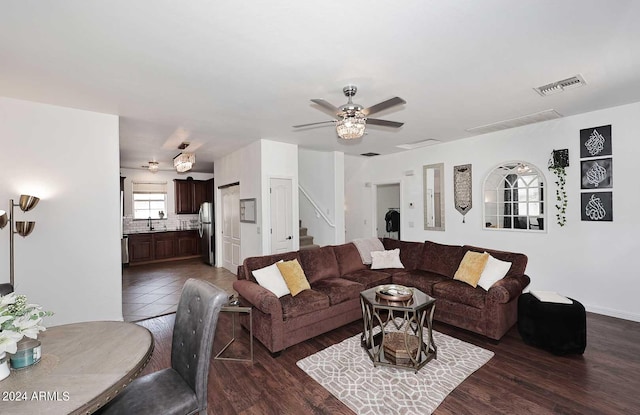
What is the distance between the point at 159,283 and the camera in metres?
5.79

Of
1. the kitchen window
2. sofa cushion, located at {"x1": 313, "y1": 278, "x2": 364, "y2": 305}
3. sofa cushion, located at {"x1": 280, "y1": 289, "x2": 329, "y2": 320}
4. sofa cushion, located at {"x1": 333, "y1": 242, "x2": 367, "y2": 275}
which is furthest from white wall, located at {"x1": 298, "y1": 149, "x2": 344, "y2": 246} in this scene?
the kitchen window

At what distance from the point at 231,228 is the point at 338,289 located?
13.3 feet

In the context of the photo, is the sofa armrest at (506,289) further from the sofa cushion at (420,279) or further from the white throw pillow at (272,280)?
the white throw pillow at (272,280)

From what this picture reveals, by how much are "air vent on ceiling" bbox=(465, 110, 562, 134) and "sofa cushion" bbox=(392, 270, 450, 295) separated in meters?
2.62

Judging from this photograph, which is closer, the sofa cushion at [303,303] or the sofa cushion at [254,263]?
the sofa cushion at [303,303]

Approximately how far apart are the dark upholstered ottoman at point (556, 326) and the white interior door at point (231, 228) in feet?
17.7

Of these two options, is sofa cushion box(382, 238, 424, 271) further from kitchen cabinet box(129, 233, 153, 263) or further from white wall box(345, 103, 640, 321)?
kitchen cabinet box(129, 233, 153, 263)

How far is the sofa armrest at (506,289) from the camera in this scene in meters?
3.08

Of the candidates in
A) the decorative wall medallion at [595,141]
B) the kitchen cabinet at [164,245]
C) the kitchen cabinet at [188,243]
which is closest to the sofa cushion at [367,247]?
the decorative wall medallion at [595,141]

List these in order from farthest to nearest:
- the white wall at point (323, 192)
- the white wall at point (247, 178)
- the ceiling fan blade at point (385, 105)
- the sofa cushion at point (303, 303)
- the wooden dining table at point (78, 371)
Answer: the white wall at point (323, 192) < the white wall at point (247, 178) < the sofa cushion at point (303, 303) < the ceiling fan blade at point (385, 105) < the wooden dining table at point (78, 371)

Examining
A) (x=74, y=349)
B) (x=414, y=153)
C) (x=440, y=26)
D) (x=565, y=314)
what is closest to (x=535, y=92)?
(x=440, y=26)

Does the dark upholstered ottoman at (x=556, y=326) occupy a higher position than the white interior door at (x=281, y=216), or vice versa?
the white interior door at (x=281, y=216)

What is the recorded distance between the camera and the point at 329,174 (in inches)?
255

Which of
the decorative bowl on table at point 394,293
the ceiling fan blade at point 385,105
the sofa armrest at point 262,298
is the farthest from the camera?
the sofa armrest at point 262,298
